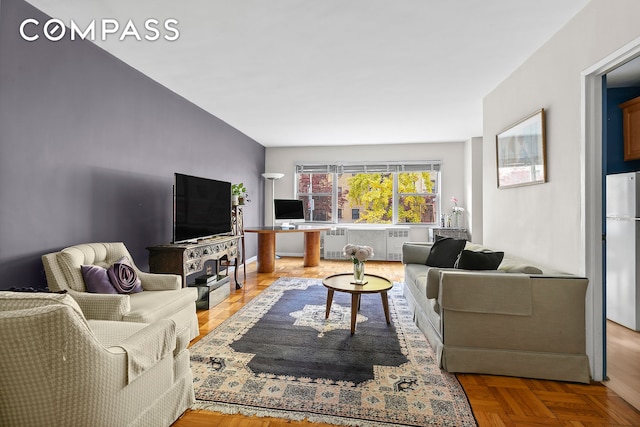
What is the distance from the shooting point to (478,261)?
2504 mm

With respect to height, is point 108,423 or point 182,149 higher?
point 182,149

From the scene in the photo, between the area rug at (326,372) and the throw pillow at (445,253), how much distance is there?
25.0 inches

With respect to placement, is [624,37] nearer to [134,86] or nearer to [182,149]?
[134,86]

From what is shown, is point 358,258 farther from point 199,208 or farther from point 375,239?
point 375,239

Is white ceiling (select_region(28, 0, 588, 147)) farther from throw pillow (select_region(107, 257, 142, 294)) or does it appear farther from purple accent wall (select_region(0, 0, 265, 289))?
throw pillow (select_region(107, 257, 142, 294))

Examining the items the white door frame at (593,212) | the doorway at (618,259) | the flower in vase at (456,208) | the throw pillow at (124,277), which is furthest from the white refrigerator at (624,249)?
the throw pillow at (124,277)

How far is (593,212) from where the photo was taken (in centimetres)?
212

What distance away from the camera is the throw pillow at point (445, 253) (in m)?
3.39

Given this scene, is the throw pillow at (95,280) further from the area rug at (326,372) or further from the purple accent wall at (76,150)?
the area rug at (326,372)

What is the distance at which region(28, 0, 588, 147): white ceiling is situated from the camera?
2275mm

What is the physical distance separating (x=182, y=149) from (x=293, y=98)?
1599 millimetres

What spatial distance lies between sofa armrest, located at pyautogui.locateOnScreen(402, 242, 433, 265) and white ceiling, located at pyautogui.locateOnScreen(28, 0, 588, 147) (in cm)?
190

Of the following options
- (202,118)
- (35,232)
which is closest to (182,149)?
(202,118)

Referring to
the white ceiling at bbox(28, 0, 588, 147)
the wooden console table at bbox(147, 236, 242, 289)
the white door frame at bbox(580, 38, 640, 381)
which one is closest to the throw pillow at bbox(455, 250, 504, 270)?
the white door frame at bbox(580, 38, 640, 381)
